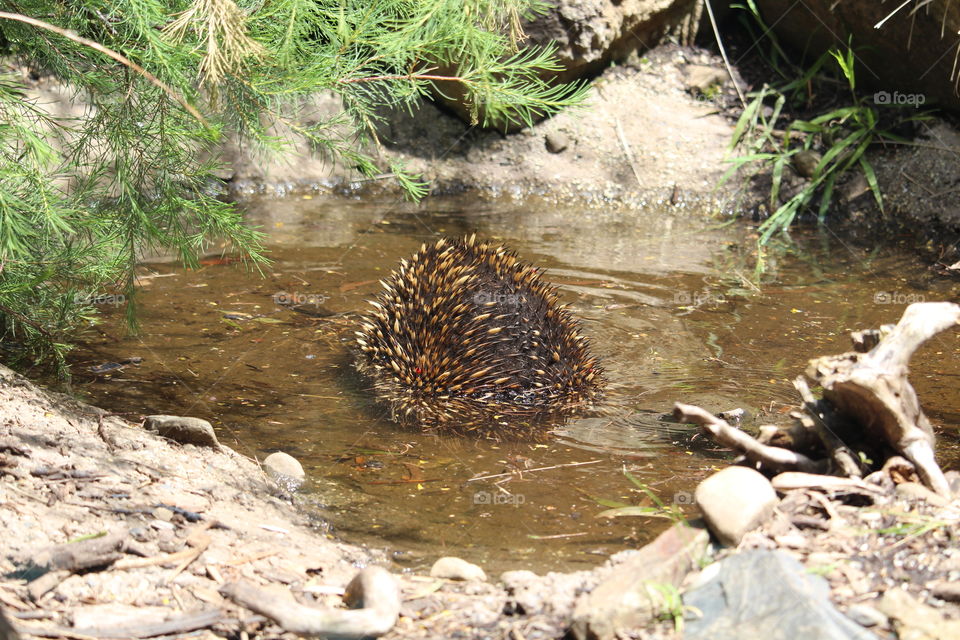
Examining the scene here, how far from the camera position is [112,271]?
161 inches

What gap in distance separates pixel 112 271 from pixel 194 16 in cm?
153

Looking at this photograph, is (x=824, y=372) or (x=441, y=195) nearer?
(x=824, y=372)

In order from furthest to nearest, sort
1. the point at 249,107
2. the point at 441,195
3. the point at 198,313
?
the point at 441,195, the point at 198,313, the point at 249,107

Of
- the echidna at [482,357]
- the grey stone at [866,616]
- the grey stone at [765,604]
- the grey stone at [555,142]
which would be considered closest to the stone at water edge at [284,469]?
the echidna at [482,357]

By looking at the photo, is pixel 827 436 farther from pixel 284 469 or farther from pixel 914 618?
pixel 284 469

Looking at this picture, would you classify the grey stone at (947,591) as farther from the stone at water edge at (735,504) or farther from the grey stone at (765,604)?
the stone at water edge at (735,504)

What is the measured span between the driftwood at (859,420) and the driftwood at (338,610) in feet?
3.66

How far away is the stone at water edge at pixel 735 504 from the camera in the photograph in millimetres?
2484

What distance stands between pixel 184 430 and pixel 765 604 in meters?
2.34

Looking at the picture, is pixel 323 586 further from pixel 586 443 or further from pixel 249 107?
pixel 249 107

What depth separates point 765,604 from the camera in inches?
82.9

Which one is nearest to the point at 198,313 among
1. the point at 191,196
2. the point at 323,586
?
the point at 191,196

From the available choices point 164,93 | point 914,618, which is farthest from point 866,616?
point 164,93

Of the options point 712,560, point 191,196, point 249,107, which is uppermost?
point 249,107
